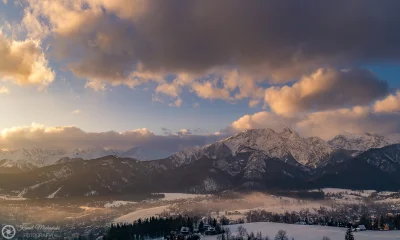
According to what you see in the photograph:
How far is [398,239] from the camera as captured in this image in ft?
641

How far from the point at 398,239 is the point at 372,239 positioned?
11.4 m

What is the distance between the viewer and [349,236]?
192125mm

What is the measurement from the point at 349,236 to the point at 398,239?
80.6 ft

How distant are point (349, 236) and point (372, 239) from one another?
52.0 feet

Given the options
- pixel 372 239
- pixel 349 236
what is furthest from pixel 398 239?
pixel 349 236

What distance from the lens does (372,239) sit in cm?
19938

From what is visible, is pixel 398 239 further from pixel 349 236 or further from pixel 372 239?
pixel 349 236
